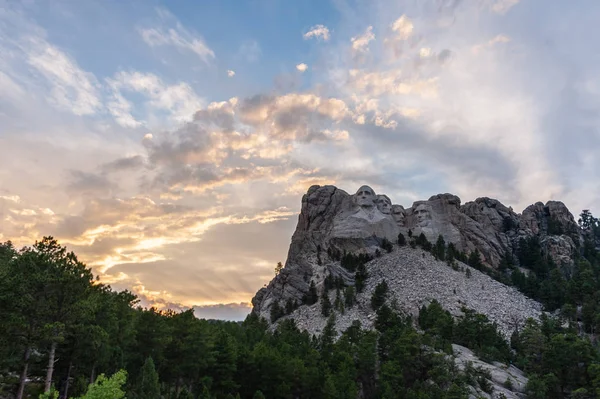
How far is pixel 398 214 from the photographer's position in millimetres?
166375

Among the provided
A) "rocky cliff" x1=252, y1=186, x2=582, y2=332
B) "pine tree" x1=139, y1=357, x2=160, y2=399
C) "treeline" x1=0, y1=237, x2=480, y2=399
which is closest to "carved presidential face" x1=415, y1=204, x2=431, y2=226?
"rocky cliff" x1=252, y1=186, x2=582, y2=332

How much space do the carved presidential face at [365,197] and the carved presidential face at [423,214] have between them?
1727 cm

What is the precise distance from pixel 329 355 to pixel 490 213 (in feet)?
423

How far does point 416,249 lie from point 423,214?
72.8 ft

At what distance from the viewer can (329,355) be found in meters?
69.7

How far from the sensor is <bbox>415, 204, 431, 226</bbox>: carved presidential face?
162 meters

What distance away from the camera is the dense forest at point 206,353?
34.7 m

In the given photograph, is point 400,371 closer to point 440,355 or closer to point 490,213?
point 440,355

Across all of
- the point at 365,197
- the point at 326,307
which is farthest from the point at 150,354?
the point at 365,197

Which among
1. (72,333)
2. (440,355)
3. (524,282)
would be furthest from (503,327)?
(72,333)

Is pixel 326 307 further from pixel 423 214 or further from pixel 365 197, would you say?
pixel 423 214

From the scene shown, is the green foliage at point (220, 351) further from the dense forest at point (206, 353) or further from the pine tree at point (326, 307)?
the pine tree at point (326, 307)

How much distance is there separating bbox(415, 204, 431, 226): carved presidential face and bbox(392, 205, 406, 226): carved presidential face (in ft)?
17.6

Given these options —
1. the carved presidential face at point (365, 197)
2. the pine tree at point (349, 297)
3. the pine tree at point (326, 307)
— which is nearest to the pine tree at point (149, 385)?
the pine tree at point (326, 307)
